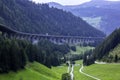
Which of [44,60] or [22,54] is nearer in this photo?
[22,54]

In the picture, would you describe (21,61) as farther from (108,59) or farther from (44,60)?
(108,59)

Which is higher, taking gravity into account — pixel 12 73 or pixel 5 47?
pixel 5 47

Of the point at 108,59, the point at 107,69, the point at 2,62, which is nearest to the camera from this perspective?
the point at 2,62

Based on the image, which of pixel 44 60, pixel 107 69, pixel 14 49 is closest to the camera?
pixel 14 49

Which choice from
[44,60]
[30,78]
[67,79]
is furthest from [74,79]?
[44,60]

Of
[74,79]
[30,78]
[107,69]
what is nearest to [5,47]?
[30,78]

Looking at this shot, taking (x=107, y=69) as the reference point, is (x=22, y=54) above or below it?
above

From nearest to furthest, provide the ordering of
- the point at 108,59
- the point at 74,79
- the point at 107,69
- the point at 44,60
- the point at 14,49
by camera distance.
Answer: the point at 14,49
the point at 74,79
the point at 107,69
the point at 44,60
the point at 108,59

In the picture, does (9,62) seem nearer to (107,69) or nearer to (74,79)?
(74,79)

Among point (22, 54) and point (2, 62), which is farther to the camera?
point (22, 54)
